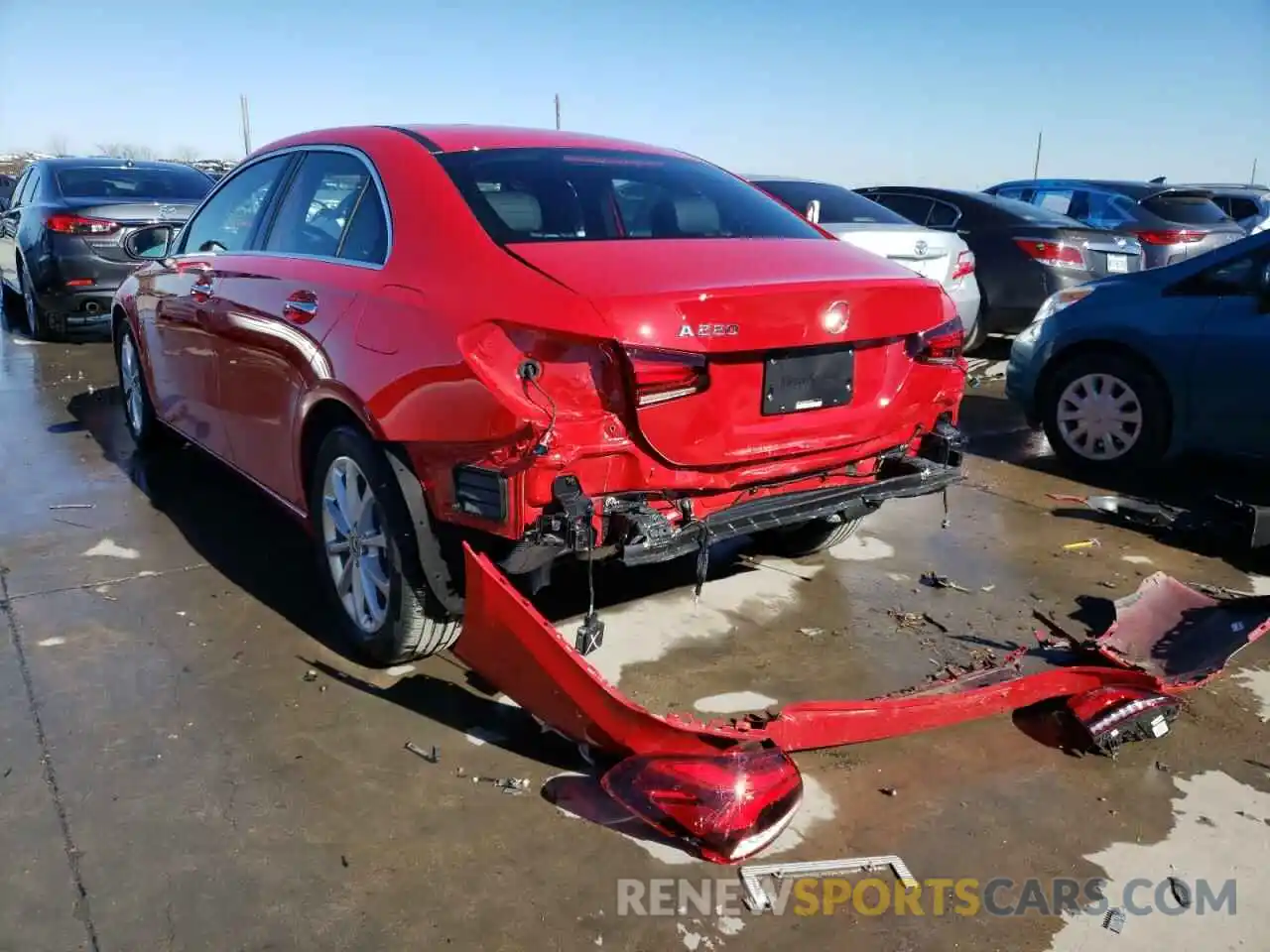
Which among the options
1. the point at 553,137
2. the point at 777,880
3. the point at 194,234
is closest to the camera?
the point at 777,880

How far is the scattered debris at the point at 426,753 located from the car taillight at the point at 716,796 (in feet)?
2.00

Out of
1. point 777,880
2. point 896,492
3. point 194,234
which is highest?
point 194,234

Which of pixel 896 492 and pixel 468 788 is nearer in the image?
pixel 468 788

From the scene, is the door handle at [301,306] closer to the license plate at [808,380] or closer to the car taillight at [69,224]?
the license plate at [808,380]

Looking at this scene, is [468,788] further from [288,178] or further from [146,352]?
[146,352]

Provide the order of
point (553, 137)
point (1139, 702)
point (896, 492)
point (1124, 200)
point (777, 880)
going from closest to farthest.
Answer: point (777, 880)
point (1139, 702)
point (896, 492)
point (553, 137)
point (1124, 200)

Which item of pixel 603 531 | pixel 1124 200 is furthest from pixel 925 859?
pixel 1124 200

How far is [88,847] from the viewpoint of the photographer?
2570 mm

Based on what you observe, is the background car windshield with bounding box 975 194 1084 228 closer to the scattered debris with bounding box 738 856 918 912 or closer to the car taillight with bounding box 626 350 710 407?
the car taillight with bounding box 626 350 710 407

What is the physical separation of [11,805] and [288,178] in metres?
2.49

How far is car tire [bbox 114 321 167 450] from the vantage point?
5.71 meters

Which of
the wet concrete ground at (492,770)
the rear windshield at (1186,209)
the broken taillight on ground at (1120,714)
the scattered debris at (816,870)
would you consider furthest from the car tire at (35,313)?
the rear windshield at (1186,209)

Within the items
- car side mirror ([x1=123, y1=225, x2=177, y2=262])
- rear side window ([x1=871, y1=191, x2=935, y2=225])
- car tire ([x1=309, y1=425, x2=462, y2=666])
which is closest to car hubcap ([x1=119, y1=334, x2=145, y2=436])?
car side mirror ([x1=123, y1=225, x2=177, y2=262])

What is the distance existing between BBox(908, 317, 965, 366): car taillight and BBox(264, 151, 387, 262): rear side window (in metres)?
1.75
